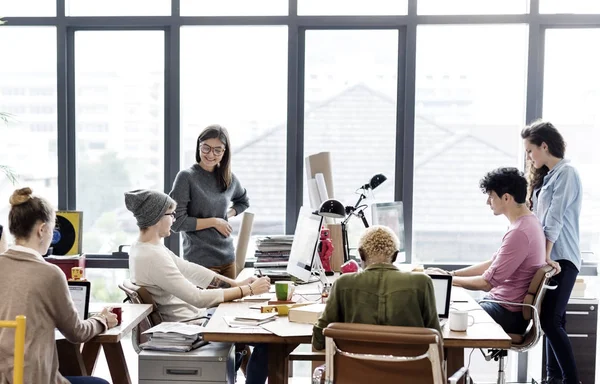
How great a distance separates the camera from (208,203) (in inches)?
167

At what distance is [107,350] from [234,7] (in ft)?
8.96

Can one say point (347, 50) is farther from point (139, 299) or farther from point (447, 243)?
point (139, 299)

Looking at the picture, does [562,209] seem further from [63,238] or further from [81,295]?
[63,238]

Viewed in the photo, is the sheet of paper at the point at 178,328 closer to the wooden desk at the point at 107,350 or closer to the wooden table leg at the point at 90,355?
the wooden desk at the point at 107,350

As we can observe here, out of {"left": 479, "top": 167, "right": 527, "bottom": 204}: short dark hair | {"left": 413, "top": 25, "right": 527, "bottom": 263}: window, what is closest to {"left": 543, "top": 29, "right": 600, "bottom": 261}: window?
{"left": 413, "top": 25, "right": 527, "bottom": 263}: window

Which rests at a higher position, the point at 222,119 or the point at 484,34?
the point at 484,34

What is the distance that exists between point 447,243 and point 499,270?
131 cm

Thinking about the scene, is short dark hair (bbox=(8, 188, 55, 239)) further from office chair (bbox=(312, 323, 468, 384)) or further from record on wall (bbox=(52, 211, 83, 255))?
record on wall (bbox=(52, 211, 83, 255))

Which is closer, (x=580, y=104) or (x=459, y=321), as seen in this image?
(x=459, y=321)

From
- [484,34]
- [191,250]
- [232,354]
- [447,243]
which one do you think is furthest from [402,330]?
[484,34]

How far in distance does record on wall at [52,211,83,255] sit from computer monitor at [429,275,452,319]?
8.90ft

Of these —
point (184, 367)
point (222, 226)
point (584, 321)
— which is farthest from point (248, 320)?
point (584, 321)

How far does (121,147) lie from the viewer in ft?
16.6

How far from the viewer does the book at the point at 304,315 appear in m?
2.98
